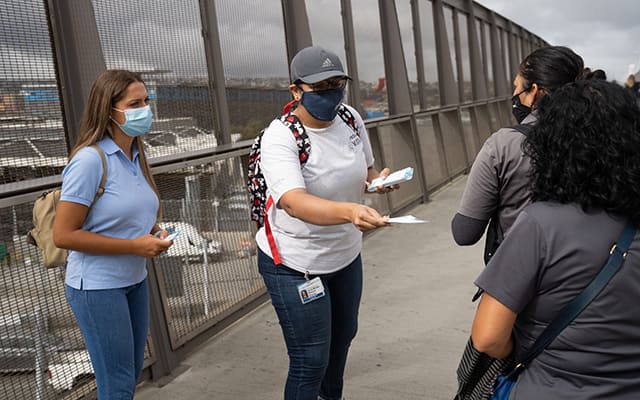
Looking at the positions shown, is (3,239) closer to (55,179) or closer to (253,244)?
(55,179)

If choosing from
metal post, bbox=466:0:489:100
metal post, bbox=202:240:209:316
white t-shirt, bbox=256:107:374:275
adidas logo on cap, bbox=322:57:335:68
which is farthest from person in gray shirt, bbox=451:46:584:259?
metal post, bbox=466:0:489:100

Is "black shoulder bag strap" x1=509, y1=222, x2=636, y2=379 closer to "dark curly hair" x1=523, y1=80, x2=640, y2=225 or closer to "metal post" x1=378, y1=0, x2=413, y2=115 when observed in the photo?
"dark curly hair" x1=523, y1=80, x2=640, y2=225

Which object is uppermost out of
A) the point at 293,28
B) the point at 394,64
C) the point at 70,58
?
the point at 293,28

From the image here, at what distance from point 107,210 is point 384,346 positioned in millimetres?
2526

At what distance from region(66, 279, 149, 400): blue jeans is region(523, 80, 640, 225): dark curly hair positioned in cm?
170

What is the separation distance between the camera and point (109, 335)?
2521 mm

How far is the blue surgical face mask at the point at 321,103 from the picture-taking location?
2.61 m

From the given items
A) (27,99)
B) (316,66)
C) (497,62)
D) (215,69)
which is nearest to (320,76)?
(316,66)

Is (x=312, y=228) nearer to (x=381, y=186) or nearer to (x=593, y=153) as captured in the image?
(x=381, y=186)

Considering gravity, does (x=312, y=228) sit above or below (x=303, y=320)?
above

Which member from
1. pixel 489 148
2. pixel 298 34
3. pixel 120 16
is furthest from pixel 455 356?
pixel 298 34

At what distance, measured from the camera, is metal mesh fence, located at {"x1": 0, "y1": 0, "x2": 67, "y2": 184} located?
3332mm

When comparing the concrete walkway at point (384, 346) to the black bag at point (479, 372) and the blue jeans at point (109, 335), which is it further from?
the black bag at point (479, 372)

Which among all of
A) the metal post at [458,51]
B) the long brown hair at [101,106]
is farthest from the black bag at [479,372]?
the metal post at [458,51]
